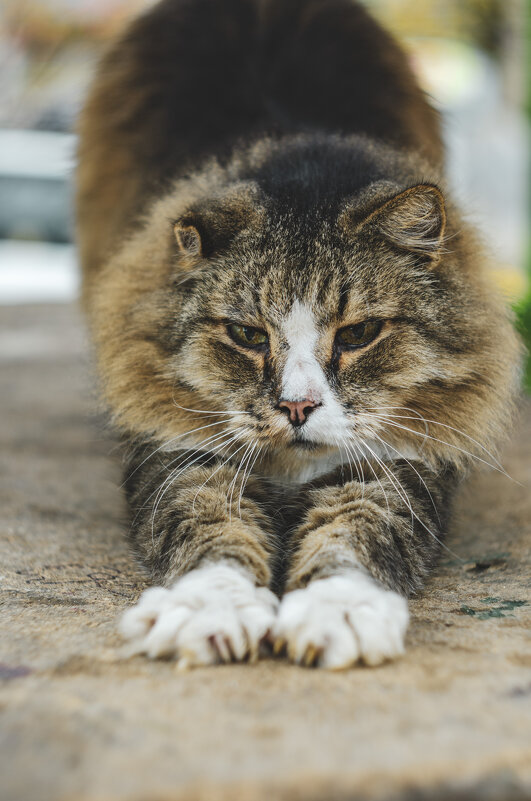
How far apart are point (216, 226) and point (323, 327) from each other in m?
0.39

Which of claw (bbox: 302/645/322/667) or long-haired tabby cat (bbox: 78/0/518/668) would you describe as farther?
long-haired tabby cat (bbox: 78/0/518/668)

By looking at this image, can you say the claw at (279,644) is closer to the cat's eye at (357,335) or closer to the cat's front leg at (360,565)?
the cat's front leg at (360,565)

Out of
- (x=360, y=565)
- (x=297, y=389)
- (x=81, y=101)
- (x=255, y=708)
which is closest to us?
(x=255, y=708)

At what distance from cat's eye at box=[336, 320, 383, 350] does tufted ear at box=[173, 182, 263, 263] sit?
0.37 meters

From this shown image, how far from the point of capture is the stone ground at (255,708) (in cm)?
90

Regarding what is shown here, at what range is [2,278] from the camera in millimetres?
8188

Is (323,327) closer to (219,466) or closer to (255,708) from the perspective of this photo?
(219,466)

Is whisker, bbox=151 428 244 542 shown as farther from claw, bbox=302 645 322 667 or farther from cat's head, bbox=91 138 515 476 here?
claw, bbox=302 645 322 667

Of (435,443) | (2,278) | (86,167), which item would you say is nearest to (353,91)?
(86,167)

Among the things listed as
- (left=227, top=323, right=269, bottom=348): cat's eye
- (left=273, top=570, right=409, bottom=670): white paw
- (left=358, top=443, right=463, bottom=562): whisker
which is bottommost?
(left=273, top=570, right=409, bottom=670): white paw

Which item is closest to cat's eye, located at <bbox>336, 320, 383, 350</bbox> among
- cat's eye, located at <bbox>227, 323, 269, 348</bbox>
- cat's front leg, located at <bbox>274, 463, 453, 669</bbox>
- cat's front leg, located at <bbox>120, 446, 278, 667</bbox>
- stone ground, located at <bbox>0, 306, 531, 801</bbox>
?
cat's eye, located at <bbox>227, 323, 269, 348</bbox>

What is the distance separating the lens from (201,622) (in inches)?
50.6

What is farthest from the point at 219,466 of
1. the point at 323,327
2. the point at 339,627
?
the point at 339,627

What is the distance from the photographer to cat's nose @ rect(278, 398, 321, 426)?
5.49ft
